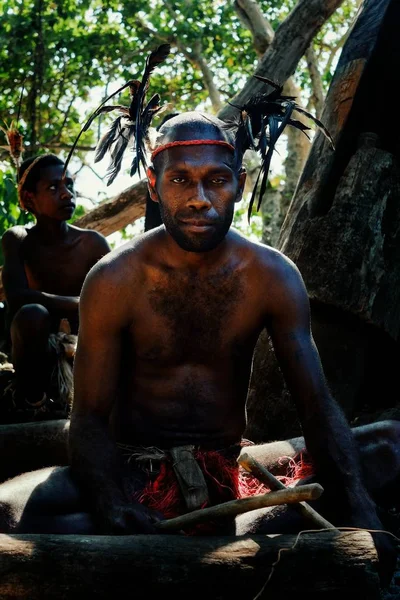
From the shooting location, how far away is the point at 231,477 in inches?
129

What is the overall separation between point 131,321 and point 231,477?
0.66 meters

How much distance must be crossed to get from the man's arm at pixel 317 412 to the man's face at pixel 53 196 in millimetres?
3039

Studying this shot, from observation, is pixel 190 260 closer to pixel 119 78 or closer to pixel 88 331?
pixel 88 331

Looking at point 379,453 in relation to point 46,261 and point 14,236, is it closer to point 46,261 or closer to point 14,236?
point 46,261

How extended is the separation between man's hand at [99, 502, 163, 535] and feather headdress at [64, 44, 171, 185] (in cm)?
123

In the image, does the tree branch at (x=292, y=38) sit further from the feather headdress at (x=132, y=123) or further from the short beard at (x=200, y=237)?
the short beard at (x=200, y=237)

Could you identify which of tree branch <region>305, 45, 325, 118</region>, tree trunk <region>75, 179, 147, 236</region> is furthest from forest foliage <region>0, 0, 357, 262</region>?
tree trunk <region>75, 179, 147, 236</region>

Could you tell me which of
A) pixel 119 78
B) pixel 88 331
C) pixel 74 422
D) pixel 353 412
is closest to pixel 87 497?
pixel 74 422

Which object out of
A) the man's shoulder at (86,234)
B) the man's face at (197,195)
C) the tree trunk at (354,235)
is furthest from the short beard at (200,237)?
the man's shoulder at (86,234)

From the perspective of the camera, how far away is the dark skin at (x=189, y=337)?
10.1ft

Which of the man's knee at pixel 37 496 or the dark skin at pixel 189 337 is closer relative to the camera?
the man's knee at pixel 37 496

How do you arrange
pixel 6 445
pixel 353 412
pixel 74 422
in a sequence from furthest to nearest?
pixel 353 412 → pixel 6 445 → pixel 74 422

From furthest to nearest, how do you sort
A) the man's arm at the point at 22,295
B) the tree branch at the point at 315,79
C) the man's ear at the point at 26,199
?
1. the tree branch at the point at 315,79
2. the man's ear at the point at 26,199
3. the man's arm at the point at 22,295

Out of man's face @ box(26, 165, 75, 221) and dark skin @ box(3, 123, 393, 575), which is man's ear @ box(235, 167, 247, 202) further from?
man's face @ box(26, 165, 75, 221)
